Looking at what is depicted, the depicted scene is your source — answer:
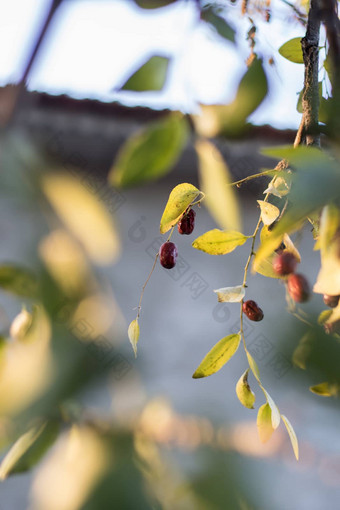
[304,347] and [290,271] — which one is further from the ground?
[304,347]

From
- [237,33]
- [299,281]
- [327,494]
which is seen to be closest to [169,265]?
[299,281]

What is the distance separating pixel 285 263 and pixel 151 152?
212 millimetres

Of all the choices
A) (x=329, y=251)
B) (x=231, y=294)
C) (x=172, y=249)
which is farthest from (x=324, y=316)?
(x=172, y=249)

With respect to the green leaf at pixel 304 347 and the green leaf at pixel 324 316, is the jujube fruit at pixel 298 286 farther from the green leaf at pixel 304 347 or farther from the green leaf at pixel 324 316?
the green leaf at pixel 304 347

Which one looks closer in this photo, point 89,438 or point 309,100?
point 89,438

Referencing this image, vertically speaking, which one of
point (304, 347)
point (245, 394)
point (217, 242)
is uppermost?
Result: point (304, 347)

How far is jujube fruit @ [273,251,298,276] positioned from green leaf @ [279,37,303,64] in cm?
18

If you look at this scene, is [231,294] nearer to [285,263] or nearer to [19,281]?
[285,263]

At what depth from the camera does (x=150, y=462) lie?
148 millimetres

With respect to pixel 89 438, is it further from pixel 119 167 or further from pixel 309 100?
pixel 309 100

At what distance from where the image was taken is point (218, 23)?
10.7 inches

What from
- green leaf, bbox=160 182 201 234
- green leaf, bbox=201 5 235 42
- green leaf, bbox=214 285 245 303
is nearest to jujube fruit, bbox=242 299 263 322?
green leaf, bbox=214 285 245 303

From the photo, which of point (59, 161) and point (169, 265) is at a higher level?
point (59, 161)

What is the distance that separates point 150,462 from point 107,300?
0.05 meters
